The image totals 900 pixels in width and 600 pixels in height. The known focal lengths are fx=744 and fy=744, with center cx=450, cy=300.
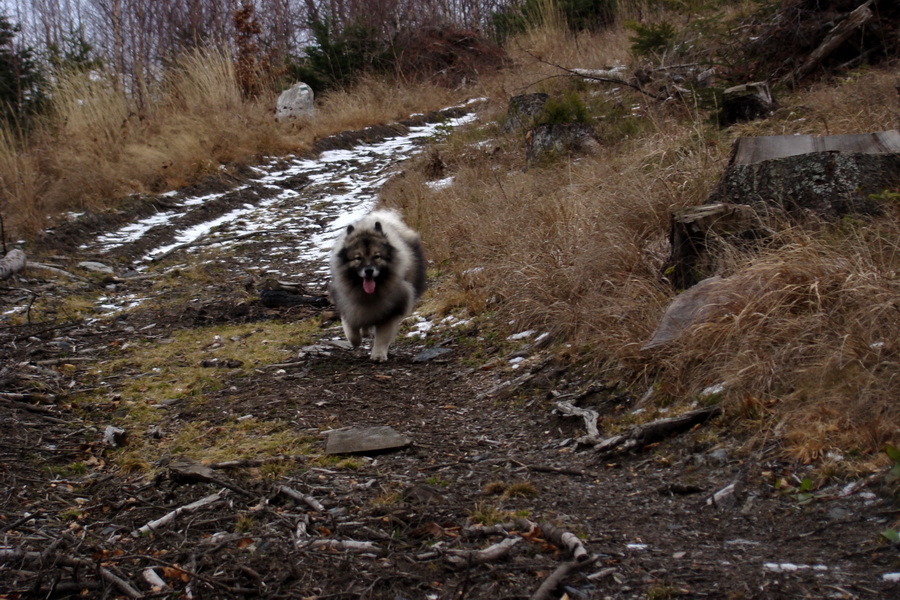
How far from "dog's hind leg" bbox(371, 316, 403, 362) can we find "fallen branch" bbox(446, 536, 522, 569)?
3.14 m

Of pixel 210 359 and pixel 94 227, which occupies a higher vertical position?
pixel 94 227

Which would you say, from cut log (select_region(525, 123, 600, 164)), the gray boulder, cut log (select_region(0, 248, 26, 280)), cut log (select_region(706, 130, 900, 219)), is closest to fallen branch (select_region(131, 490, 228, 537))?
cut log (select_region(706, 130, 900, 219))

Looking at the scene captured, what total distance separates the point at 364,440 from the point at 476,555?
1419 mm

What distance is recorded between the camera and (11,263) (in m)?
7.32

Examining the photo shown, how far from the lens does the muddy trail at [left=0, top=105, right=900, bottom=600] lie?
236 centimetres

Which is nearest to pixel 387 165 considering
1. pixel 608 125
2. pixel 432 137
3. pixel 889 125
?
pixel 432 137

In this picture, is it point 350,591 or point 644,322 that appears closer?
point 350,591

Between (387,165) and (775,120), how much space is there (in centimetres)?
765

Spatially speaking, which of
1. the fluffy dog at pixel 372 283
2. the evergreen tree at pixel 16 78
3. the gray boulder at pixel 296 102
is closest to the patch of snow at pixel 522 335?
the fluffy dog at pixel 372 283

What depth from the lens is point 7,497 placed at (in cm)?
317

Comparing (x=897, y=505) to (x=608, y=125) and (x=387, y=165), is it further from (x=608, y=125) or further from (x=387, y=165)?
(x=387, y=165)

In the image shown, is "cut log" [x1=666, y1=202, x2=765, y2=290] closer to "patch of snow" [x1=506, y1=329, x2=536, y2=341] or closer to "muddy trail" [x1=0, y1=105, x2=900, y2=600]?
"muddy trail" [x1=0, y1=105, x2=900, y2=600]

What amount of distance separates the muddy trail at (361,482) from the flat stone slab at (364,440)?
0.07 ft

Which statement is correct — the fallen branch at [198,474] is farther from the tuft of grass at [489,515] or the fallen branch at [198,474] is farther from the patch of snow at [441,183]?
the patch of snow at [441,183]
